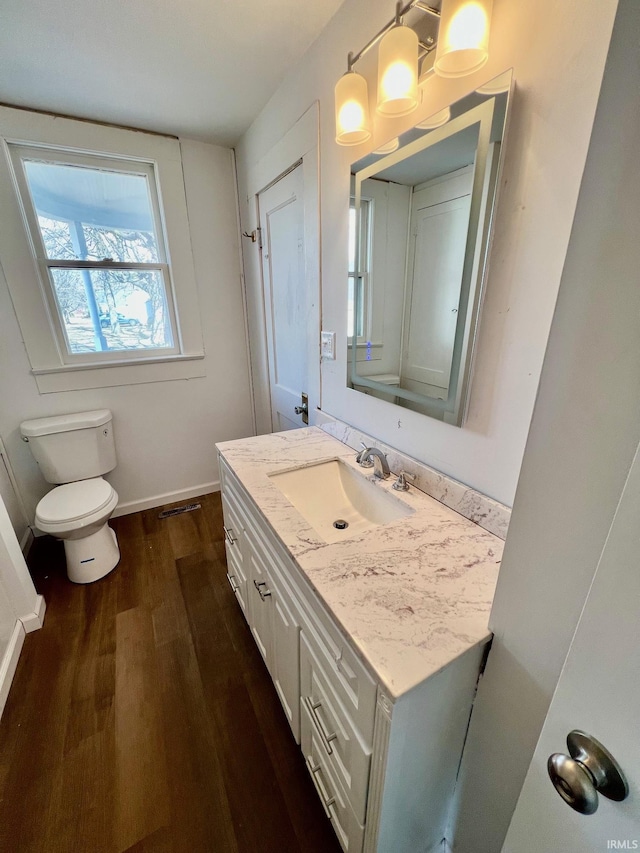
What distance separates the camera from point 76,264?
1.96 metres

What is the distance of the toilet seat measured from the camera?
166cm

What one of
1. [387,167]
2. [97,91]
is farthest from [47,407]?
[387,167]

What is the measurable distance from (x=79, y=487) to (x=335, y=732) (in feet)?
6.10

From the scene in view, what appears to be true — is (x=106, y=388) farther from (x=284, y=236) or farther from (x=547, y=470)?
(x=547, y=470)

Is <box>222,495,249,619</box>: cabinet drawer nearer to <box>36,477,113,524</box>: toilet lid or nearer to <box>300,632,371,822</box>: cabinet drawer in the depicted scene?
<box>300,632,371,822</box>: cabinet drawer

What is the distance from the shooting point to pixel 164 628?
5.17 feet

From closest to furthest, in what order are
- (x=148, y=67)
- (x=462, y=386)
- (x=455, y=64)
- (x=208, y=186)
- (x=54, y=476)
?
(x=455, y=64) → (x=462, y=386) → (x=148, y=67) → (x=54, y=476) → (x=208, y=186)

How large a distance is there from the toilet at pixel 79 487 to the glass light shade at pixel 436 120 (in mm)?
2088

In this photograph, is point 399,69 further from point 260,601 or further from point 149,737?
point 149,737

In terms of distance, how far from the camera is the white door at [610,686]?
1.02 ft

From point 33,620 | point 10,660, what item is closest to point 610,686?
point 10,660

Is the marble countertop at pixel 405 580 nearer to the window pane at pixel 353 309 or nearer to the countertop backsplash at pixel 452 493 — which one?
the countertop backsplash at pixel 452 493

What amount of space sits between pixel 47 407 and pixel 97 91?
1.64m

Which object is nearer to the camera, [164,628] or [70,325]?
[164,628]
